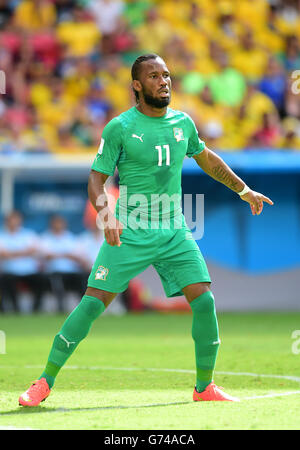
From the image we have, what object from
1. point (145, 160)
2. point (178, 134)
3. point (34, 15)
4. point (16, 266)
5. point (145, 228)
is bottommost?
point (16, 266)

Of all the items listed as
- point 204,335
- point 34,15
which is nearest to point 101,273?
point 204,335

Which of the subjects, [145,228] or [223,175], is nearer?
[145,228]

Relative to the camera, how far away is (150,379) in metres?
6.80

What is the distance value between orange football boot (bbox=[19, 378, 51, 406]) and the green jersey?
1.22m

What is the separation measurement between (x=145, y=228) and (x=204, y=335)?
2.69ft

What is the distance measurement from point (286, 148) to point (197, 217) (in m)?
2.19

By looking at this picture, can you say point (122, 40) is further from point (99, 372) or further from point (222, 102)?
point (99, 372)

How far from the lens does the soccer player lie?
556cm

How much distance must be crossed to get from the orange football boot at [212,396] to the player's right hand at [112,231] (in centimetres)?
114

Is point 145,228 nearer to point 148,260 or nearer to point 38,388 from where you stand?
point 148,260

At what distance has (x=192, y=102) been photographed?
15.9 m

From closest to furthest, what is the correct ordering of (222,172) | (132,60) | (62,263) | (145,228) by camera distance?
(145,228), (222,172), (62,263), (132,60)
